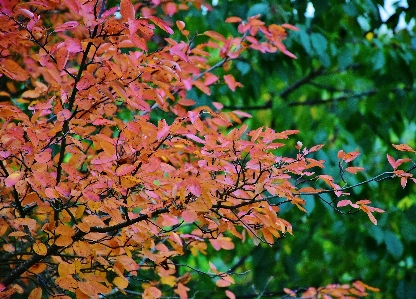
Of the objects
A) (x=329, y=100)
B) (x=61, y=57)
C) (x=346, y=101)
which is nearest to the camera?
(x=61, y=57)

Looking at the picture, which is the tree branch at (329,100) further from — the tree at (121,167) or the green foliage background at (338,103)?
the tree at (121,167)

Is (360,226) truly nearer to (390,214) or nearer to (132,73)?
(390,214)

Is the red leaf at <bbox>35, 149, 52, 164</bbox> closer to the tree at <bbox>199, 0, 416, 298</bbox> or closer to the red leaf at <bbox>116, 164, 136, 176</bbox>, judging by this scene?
the red leaf at <bbox>116, 164, 136, 176</bbox>

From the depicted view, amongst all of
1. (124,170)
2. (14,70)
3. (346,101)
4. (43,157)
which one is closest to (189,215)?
(124,170)

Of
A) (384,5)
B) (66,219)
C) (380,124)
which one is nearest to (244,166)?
(66,219)

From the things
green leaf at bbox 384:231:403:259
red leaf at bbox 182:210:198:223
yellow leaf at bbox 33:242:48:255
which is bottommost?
green leaf at bbox 384:231:403:259

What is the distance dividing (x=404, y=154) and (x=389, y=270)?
79 centimetres

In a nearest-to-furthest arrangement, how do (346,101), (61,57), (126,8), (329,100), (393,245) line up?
(126,8) < (61,57) < (393,245) < (346,101) < (329,100)

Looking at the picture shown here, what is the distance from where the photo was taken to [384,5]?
Answer: 2.74m

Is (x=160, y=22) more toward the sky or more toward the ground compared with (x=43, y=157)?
more toward the sky

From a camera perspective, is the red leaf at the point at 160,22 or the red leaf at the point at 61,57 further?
the red leaf at the point at 61,57

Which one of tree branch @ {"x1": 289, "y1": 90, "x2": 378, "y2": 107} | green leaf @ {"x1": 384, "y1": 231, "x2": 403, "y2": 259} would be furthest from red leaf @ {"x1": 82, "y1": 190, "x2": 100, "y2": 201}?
tree branch @ {"x1": 289, "y1": 90, "x2": 378, "y2": 107}

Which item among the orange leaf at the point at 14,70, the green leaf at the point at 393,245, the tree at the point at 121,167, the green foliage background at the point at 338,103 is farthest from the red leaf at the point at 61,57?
the green leaf at the point at 393,245

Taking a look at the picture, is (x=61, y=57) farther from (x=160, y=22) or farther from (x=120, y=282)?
(x=120, y=282)
